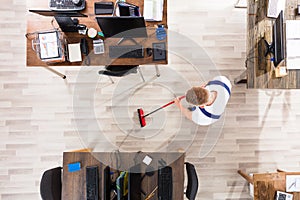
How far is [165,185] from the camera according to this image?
294 cm

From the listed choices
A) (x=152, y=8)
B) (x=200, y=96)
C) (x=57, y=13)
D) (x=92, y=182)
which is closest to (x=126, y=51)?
(x=152, y=8)

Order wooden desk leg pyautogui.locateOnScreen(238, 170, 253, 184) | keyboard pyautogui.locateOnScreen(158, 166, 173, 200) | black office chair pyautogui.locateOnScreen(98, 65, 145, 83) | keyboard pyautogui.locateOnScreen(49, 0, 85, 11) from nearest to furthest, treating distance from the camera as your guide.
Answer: keyboard pyautogui.locateOnScreen(158, 166, 173, 200), keyboard pyautogui.locateOnScreen(49, 0, 85, 11), black office chair pyautogui.locateOnScreen(98, 65, 145, 83), wooden desk leg pyautogui.locateOnScreen(238, 170, 253, 184)

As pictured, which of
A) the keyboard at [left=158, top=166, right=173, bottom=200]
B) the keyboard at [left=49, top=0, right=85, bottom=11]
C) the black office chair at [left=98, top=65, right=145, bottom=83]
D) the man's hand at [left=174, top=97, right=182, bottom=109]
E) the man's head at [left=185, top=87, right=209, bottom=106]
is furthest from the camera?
the man's hand at [left=174, top=97, right=182, bottom=109]

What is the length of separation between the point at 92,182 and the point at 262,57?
2.07 metres

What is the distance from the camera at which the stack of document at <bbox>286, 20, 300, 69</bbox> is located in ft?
10.0

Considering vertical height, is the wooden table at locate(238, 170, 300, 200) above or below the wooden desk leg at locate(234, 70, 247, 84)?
below

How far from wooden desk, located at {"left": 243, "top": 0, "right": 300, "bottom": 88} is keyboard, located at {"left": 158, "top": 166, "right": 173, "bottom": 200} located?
3.89 ft

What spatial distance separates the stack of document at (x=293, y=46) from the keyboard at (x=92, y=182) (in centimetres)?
215

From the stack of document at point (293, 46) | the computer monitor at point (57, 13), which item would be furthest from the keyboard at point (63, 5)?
the stack of document at point (293, 46)

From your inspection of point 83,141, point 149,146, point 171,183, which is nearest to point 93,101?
point 83,141

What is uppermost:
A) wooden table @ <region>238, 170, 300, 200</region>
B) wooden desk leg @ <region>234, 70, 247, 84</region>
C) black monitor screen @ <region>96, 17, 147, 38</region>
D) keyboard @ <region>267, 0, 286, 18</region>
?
keyboard @ <region>267, 0, 286, 18</region>

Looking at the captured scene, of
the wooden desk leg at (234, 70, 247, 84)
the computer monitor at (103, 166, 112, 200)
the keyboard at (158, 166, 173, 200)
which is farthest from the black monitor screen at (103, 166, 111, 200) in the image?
the wooden desk leg at (234, 70, 247, 84)

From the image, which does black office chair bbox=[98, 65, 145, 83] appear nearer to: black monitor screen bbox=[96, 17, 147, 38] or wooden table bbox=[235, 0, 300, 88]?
black monitor screen bbox=[96, 17, 147, 38]

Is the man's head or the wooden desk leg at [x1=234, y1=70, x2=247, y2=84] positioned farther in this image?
the wooden desk leg at [x1=234, y1=70, x2=247, y2=84]
